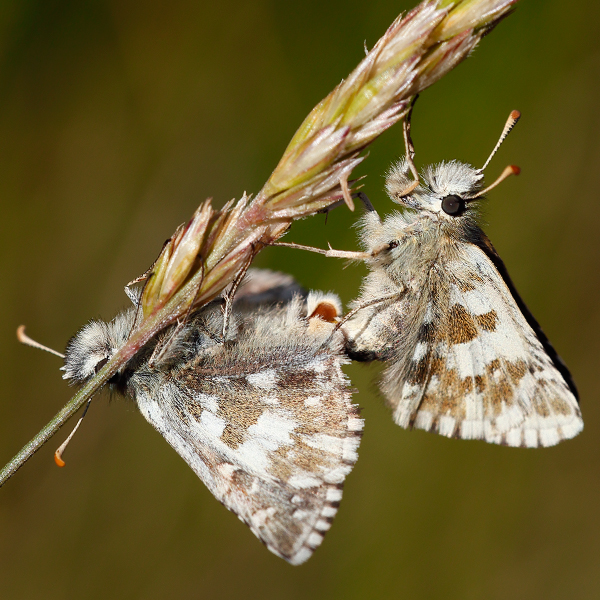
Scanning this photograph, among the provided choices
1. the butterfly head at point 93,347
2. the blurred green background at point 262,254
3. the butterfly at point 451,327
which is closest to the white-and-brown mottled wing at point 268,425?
the butterfly head at point 93,347

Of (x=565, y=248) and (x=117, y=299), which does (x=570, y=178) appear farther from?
(x=117, y=299)

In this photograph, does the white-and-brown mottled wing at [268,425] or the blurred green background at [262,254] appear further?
the blurred green background at [262,254]

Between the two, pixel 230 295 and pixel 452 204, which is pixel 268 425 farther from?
pixel 452 204

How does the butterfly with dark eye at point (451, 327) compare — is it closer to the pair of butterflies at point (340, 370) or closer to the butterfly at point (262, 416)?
the pair of butterflies at point (340, 370)

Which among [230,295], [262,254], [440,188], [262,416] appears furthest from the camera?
[262,254]

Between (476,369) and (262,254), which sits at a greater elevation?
(262,254)

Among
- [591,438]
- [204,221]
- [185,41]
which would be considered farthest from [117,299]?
[591,438]

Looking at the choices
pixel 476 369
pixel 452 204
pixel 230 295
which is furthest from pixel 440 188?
pixel 230 295

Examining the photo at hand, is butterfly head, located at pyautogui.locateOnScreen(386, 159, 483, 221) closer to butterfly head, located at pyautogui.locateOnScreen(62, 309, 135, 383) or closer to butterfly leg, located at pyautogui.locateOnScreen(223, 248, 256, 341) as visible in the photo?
butterfly leg, located at pyautogui.locateOnScreen(223, 248, 256, 341)
